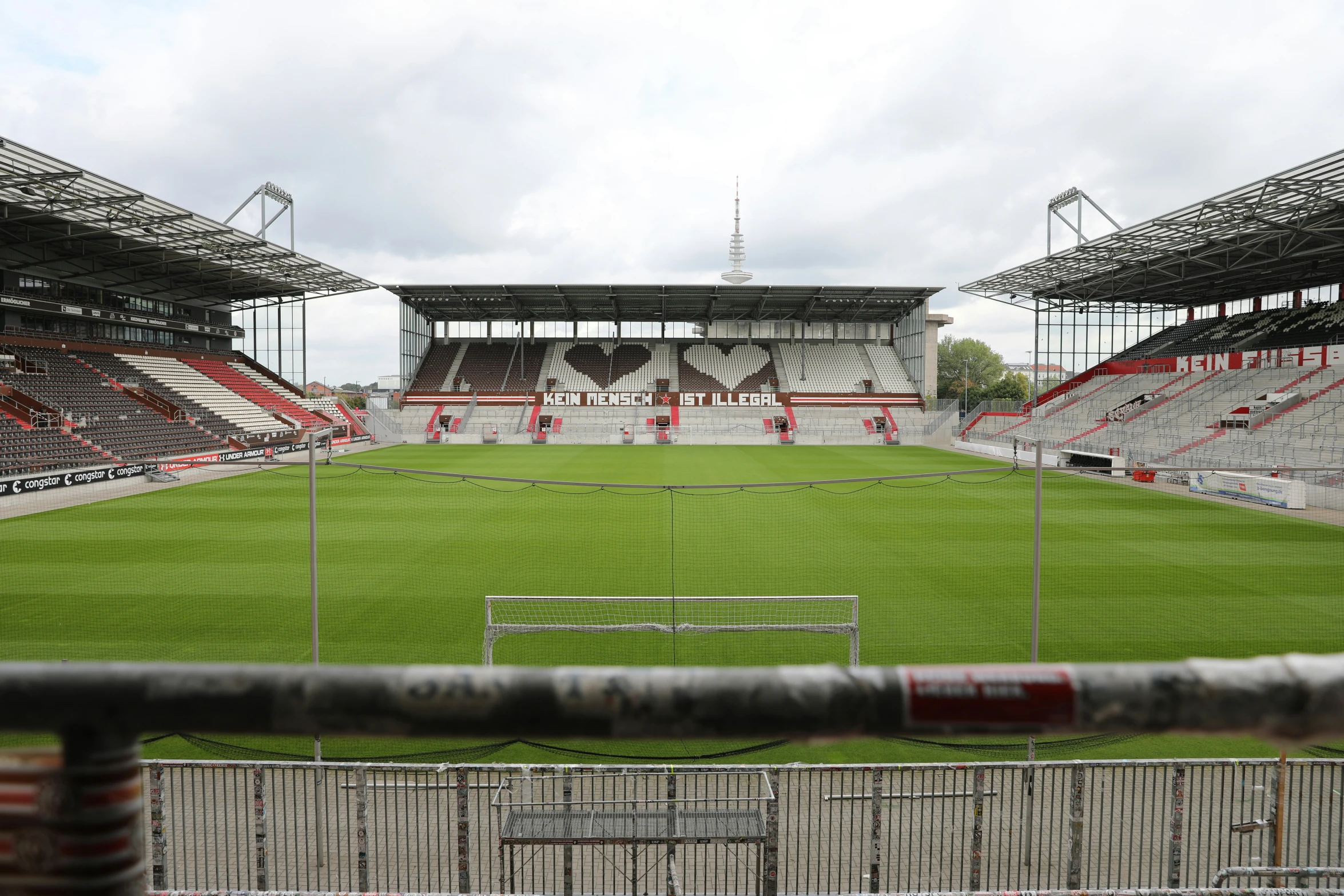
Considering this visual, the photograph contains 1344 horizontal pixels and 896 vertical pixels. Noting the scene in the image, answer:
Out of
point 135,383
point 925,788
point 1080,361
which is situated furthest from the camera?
point 1080,361

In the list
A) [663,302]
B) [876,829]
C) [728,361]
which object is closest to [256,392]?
[663,302]

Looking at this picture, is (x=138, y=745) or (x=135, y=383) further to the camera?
(x=135, y=383)

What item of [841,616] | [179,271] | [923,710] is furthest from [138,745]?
[179,271]

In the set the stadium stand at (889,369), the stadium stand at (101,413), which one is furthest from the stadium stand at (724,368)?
the stadium stand at (101,413)

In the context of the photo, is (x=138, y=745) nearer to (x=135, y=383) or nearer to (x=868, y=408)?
(x=135, y=383)

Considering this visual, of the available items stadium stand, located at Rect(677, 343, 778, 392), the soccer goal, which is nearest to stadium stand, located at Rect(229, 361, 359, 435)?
stadium stand, located at Rect(677, 343, 778, 392)

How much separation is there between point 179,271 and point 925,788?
48.6m

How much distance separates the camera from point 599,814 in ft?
20.7

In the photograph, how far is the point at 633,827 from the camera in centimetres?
598

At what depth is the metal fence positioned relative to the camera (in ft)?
18.9

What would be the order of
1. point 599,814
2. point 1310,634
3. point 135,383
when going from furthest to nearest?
1. point 135,383
2. point 1310,634
3. point 599,814

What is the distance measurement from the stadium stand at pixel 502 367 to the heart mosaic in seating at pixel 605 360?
3336mm

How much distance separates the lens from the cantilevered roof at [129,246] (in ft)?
86.6

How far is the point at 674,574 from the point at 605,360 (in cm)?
5387
